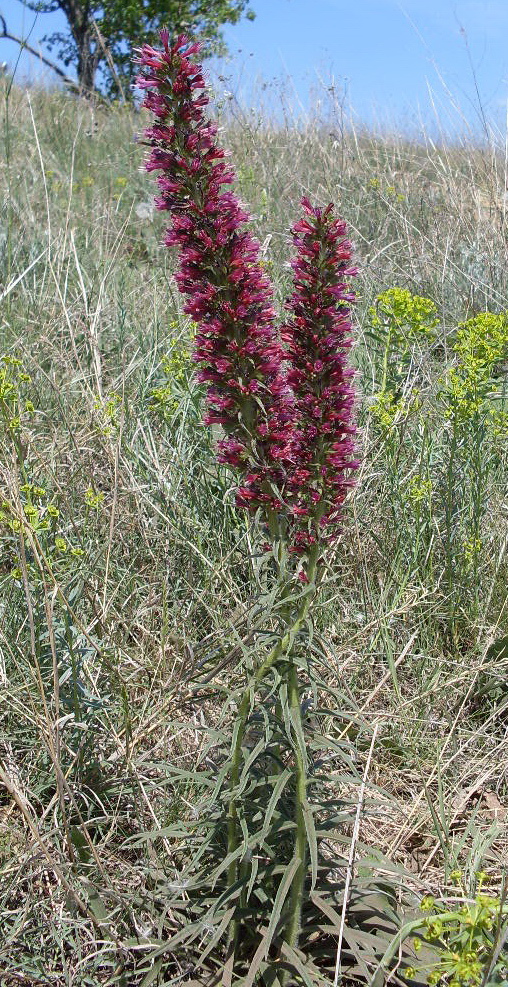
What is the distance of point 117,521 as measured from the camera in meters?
3.20

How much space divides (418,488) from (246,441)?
1451 mm

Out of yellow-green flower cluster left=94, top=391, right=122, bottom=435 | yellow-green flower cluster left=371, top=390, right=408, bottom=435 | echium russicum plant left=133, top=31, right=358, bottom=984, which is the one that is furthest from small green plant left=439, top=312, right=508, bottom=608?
echium russicum plant left=133, top=31, right=358, bottom=984

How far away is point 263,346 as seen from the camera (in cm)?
172

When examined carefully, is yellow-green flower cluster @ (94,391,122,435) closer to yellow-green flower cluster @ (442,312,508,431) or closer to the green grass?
Answer: the green grass

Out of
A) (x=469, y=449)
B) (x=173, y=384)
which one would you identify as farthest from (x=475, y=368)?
(x=173, y=384)

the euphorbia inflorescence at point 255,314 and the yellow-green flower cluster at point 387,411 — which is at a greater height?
the euphorbia inflorescence at point 255,314

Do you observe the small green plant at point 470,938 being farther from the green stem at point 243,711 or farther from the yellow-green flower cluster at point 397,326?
the yellow-green flower cluster at point 397,326

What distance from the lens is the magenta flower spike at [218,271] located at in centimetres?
169

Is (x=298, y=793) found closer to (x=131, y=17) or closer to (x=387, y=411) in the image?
(x=387, y=411)

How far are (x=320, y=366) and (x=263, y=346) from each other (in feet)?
0.41

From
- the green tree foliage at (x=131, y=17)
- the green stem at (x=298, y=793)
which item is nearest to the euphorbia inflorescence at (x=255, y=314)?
the green stem at (x=298, y=793)

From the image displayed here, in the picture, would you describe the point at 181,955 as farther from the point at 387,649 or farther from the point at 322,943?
the point at 387,649

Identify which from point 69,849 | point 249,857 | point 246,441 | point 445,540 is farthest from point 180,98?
point 445,540

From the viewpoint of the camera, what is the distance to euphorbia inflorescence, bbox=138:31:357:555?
5.48 feet
